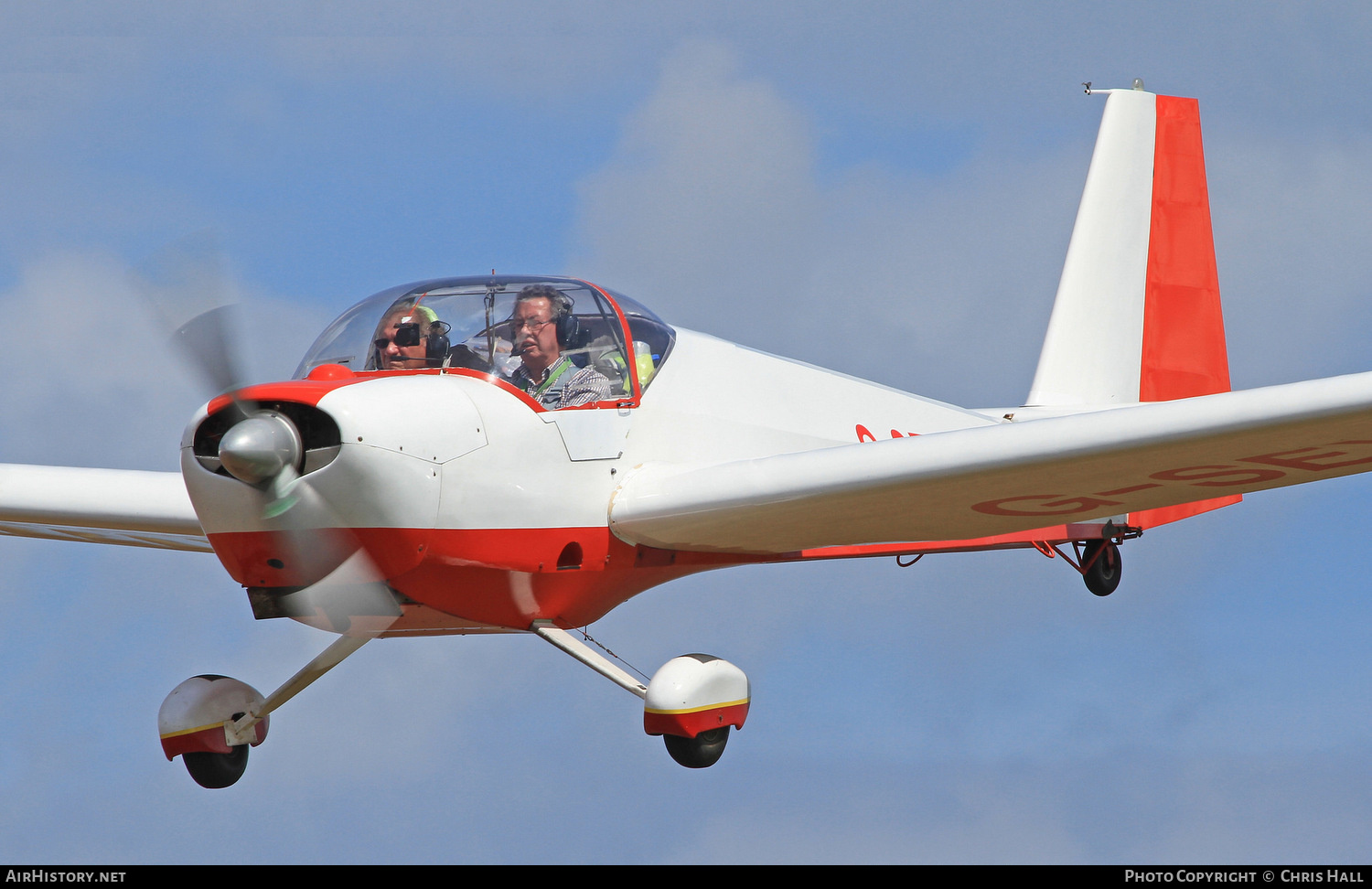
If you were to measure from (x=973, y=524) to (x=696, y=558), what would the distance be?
1911 mm

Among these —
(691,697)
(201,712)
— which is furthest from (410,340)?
(201,712)

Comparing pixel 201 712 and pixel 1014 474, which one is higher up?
pixel 1014 474

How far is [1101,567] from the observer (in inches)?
533

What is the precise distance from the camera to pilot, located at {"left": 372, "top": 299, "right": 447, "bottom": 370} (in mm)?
8883

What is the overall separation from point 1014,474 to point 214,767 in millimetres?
5574

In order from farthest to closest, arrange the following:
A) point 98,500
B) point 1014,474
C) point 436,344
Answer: point 98,500 < point 436,344 < point 1014,474

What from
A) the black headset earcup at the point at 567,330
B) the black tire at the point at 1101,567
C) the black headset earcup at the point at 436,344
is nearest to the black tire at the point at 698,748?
the black headset earcup at the point at 567,330

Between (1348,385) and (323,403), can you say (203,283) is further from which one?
(1348,385)

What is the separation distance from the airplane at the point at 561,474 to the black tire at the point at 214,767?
0.06 ft

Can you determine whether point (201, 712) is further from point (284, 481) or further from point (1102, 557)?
point (1102, 557)

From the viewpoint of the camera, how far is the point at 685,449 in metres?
9.74

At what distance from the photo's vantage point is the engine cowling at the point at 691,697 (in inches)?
359

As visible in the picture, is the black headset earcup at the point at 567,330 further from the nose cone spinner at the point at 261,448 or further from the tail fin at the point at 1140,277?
the tail fin at the point at 1140,277

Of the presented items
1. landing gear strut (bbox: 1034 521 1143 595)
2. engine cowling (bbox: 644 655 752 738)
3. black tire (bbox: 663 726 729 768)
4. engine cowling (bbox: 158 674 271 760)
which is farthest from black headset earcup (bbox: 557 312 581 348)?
landing gear strut (bbox: 1034 521 1143 595)
